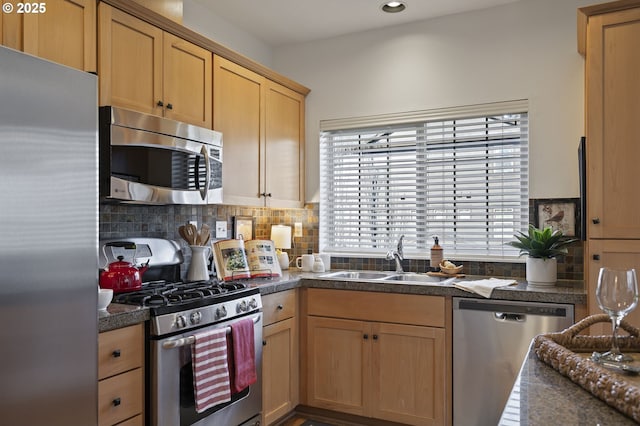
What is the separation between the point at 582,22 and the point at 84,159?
2514 mm

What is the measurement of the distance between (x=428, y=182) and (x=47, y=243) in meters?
2.69

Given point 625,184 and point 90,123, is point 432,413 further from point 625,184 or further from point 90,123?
point 90,123

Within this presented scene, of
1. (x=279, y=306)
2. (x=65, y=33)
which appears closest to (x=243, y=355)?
(x=279, y=306)

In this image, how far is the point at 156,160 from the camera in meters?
2.52

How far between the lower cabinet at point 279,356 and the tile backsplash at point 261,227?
0.65 meters

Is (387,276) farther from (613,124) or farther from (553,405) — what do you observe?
(553,405)

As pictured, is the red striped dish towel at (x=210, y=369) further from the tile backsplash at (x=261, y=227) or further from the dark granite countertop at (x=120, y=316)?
the tile backsplash at (x=261, y=227)

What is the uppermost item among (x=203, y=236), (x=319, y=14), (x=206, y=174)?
(x=319, y=14)

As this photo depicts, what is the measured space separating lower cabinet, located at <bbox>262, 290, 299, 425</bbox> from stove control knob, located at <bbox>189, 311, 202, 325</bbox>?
0.63 meters

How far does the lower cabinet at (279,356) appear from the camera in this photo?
2953mm

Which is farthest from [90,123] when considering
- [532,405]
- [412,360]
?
A: [412,360]

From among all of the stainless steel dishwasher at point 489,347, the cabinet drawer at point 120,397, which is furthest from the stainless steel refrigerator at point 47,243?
the stainless steel dishwasher at point 489,347

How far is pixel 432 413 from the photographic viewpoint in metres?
2.92

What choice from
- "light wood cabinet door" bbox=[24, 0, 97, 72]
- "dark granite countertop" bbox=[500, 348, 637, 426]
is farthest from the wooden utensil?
"dark granite countertop" bbox=[500, 348, 637, 426]
